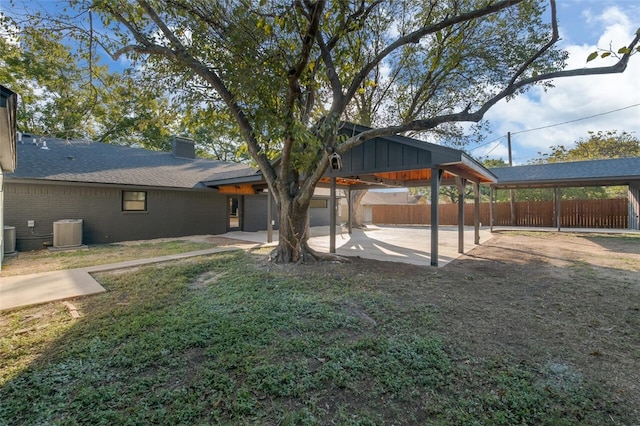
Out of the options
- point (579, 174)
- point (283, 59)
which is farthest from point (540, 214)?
point (283, 59)

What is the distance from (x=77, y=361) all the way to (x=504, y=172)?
18.9m

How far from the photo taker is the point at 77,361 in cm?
256

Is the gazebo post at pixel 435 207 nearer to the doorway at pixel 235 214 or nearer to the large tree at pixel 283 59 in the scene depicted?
the large tree at pixel 283 59

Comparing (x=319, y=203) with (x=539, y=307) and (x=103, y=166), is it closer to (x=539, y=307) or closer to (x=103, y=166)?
(x=103, y=166)

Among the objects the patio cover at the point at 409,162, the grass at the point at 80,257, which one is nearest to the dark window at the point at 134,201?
the grass at the point at 80,257

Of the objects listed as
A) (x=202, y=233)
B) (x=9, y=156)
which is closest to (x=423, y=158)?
(x=9, y=156)

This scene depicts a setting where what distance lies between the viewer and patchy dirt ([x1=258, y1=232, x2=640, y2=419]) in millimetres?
2572

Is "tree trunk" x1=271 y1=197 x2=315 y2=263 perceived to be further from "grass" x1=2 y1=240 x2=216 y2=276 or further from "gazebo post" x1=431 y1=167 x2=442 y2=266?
"grass" x1=2 y1=240 x2=216 y2=276

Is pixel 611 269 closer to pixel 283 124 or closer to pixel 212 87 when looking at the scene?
pixel 283 124

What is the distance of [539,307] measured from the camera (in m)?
3.97

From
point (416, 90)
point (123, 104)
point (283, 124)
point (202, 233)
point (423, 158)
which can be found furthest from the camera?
point (202, 233)

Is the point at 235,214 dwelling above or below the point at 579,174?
below

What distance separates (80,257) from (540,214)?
22716mm

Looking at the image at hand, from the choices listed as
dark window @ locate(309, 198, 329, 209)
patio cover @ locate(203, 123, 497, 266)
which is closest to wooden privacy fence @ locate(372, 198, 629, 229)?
dark window @ locate(309, 198, 329, 209)
